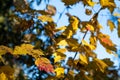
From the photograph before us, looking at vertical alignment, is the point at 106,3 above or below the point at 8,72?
above

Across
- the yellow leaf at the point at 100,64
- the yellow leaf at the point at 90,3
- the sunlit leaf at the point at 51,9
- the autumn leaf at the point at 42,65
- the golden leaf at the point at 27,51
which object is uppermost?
the yellow leaf at the point at 90,3

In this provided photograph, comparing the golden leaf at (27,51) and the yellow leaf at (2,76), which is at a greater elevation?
the golden leaf at (27,51)

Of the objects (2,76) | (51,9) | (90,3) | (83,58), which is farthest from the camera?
(51,9)

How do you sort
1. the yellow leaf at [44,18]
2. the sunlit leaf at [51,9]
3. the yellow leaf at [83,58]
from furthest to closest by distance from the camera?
the sunlit leaf at [51,9] < the yellow leaf at [44,18] < the yellow leaf at [83,58]

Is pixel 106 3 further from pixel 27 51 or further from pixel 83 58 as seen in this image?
pixel 27 51

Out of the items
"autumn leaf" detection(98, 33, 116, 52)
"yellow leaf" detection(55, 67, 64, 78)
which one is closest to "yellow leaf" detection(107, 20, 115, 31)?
"autumn leaf" detection(98, 33, 116, 52)

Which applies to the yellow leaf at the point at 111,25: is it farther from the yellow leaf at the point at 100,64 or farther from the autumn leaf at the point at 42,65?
the autumn leaf at the point at 42,65

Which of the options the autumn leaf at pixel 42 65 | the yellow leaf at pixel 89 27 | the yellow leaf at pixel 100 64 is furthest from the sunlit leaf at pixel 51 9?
the autumn leaf at pixel 42 65

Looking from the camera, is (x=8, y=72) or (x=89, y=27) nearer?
(x=8, y=72)

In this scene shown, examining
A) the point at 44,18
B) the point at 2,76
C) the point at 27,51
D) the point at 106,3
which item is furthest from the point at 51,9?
the point at 2,76

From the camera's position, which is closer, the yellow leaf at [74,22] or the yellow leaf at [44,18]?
the yellow leaf at [74,22]

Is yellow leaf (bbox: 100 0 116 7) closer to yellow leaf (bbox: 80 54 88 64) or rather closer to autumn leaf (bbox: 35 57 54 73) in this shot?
yellow leaf (bbox: 80 54 88 64)

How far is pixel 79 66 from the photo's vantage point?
192 cm

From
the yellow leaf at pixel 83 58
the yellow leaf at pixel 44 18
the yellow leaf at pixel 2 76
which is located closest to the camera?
the yellow leaf at pixel 2 76
